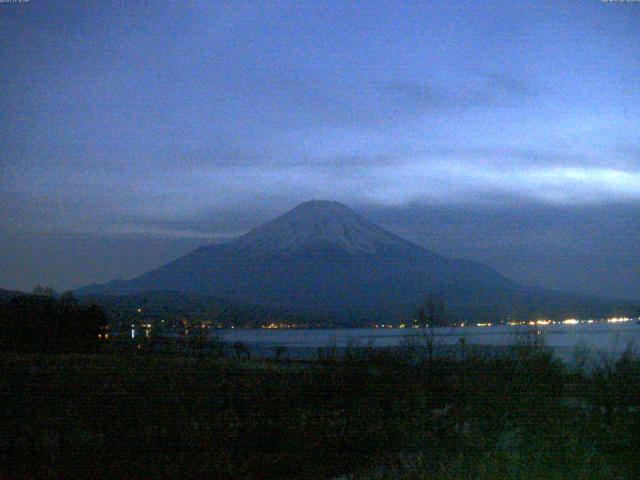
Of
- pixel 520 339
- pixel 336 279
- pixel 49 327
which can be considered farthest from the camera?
pixel 336 279

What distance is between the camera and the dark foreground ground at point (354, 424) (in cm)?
1095

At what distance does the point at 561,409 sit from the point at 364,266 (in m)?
107

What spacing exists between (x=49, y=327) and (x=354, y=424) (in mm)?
24343

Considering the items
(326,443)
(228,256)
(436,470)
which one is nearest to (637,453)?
(436,470)

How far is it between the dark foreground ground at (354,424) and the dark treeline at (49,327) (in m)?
17.5

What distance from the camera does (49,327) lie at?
3462 cm

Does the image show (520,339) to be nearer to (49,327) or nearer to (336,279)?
(49,327)

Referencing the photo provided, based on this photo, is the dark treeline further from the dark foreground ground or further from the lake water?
the dark foreground ground

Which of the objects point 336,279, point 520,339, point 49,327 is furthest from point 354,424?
point 336,279

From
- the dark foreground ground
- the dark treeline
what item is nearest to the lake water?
the dark foreground ground

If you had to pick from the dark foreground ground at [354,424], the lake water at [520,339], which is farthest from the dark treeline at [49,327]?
the dark foreground ground at [354,424]

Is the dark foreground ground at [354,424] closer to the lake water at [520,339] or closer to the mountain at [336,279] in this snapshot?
the lake water at [520,339]

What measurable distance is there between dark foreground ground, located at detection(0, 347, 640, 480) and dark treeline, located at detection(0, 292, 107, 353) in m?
17.5

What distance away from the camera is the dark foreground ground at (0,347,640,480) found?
431 inches
